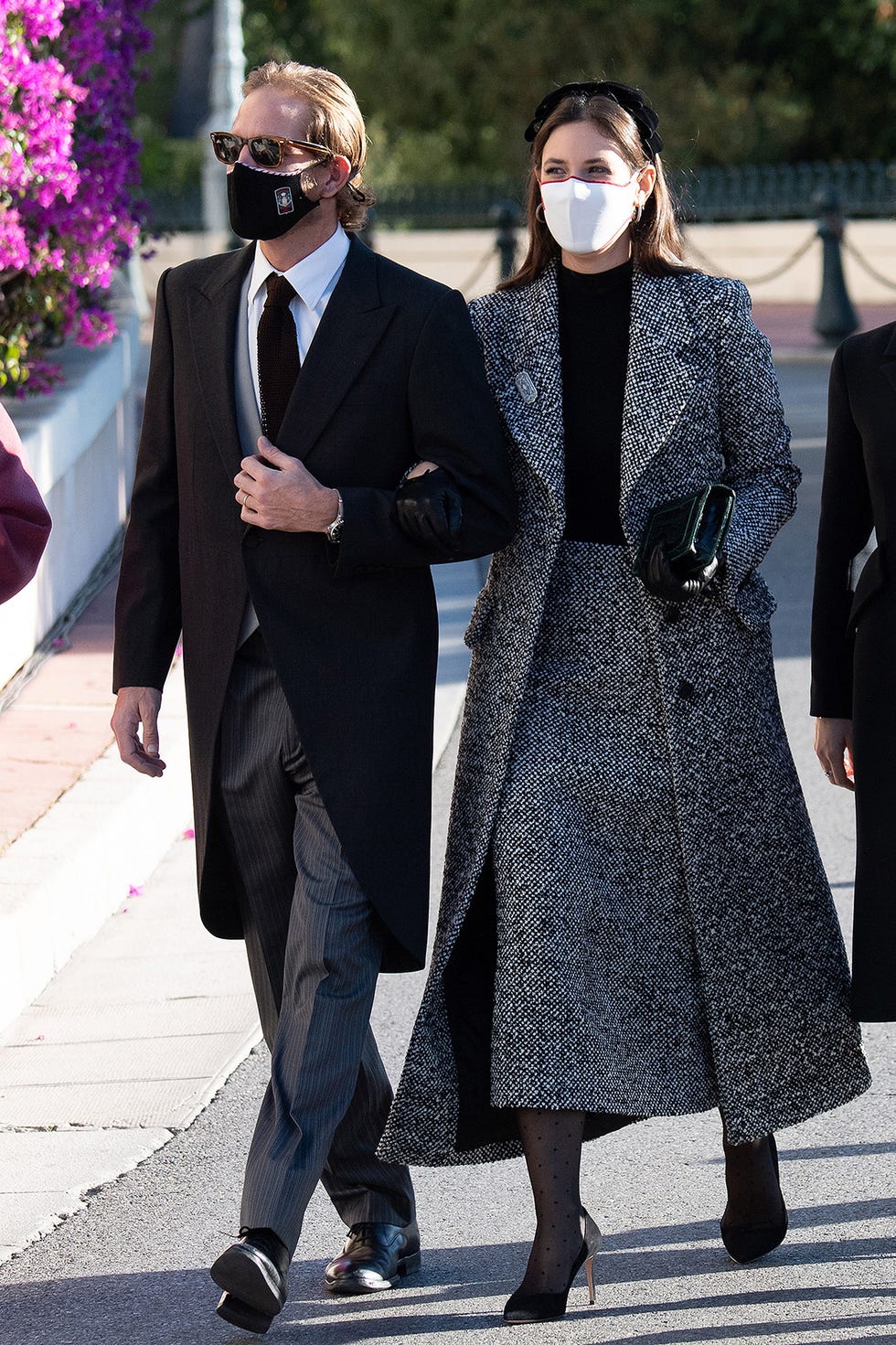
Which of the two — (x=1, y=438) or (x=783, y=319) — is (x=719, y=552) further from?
(x=783, y=319)

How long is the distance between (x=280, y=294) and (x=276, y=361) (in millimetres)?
115

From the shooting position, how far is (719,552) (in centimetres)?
348

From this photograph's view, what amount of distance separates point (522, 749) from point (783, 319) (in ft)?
69.0

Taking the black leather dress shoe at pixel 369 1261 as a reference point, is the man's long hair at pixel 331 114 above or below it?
above

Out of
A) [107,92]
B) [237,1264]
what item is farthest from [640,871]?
[107,92]

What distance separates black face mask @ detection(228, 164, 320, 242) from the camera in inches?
132

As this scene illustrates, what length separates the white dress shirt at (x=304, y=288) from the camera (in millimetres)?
3441

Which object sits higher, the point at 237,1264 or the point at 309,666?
the point at 309,666

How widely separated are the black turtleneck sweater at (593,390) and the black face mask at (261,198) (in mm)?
553

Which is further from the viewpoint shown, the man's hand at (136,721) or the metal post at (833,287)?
the metal post at (833,287)

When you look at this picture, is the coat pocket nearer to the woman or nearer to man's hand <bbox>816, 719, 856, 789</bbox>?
the woman

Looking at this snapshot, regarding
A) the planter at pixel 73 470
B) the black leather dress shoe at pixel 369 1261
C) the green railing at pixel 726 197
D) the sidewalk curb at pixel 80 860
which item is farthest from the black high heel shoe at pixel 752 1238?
the green railing at pixel 726 197

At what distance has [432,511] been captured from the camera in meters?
3.26

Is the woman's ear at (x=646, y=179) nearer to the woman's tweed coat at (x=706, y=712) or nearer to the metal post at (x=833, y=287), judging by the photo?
the woman's tweed coat at (x=706, y=712)
